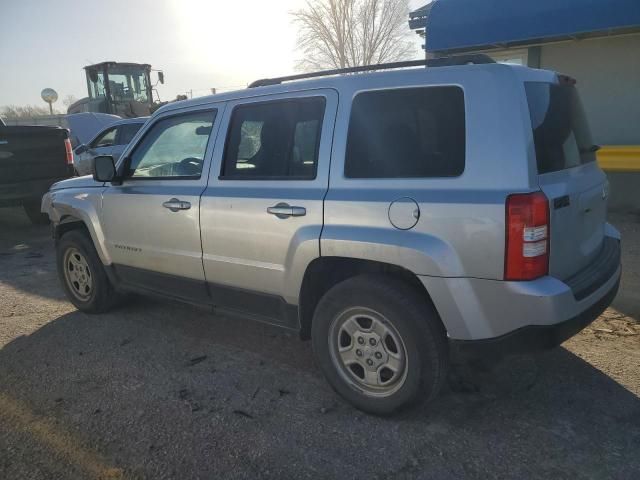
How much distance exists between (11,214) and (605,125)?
1146 cm

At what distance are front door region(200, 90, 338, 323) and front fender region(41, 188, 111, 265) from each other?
1.33m

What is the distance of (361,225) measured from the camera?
112 inches

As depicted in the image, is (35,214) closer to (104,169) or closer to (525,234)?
(104,169)

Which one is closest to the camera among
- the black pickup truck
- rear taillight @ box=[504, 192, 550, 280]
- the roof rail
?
rear taillight @ box=[504, 192, 550, 280]

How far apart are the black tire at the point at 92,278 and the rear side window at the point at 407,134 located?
9.16ft

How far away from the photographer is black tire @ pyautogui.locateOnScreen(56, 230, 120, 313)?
4.66 metres

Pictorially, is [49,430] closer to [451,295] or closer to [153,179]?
[153,179]

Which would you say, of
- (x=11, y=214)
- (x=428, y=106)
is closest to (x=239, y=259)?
(x=428, y=106)

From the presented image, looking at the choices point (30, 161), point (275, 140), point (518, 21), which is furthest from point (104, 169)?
point (518, 21)

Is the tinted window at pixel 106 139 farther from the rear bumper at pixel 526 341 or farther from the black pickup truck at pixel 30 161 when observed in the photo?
the rear bumper at pixel 526 341

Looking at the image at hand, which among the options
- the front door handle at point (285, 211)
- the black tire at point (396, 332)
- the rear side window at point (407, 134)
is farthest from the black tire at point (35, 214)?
the rear side window at point (407, 134)

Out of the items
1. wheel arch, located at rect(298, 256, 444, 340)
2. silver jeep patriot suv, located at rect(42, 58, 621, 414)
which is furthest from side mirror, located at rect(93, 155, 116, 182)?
wheel arch, located at rect(298, 256, 444, 340)

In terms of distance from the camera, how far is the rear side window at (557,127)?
8.54ft

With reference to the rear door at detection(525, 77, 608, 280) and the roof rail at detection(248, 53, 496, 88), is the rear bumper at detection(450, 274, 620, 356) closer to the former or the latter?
the rear door at detection(525, 77, 608, 280)
